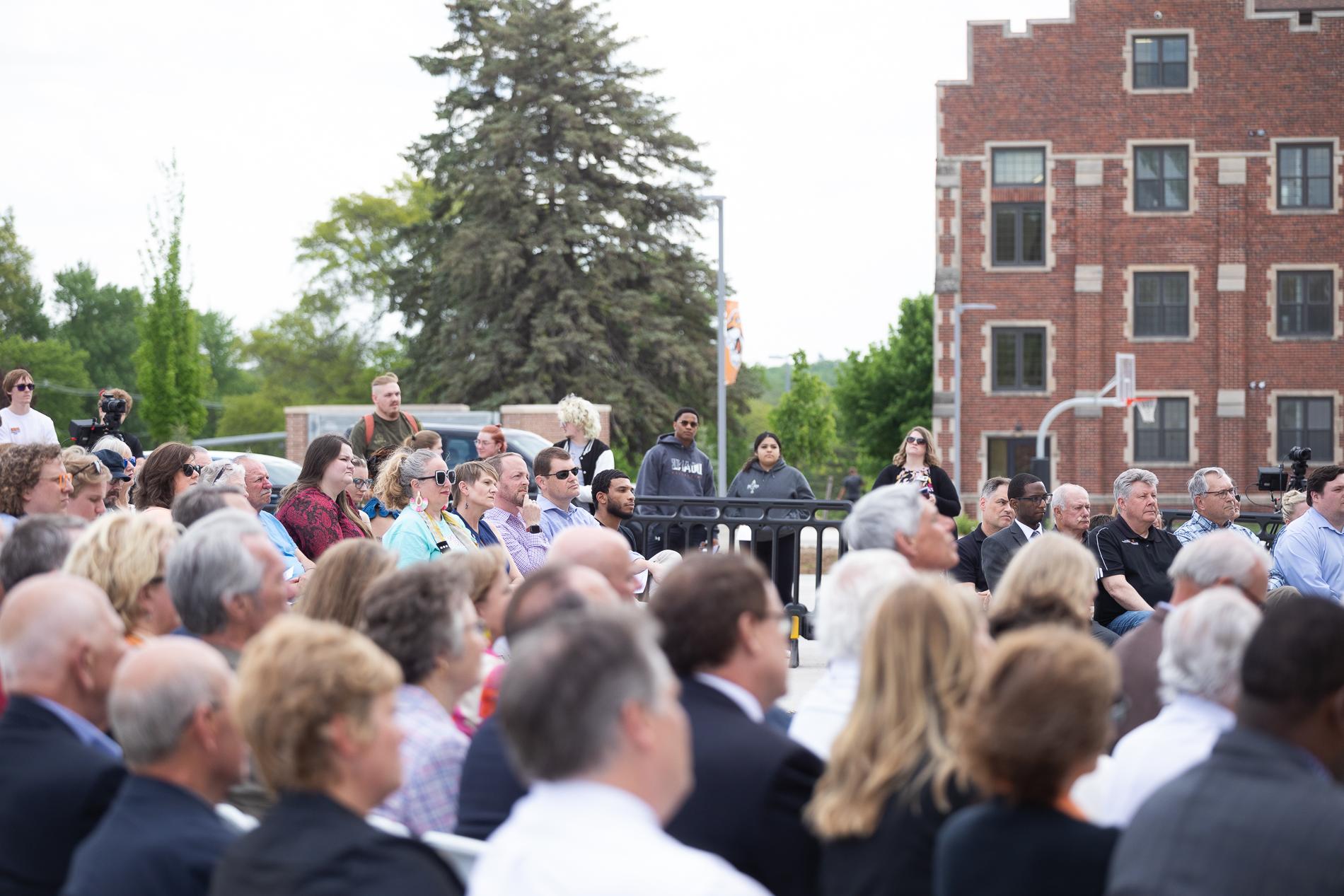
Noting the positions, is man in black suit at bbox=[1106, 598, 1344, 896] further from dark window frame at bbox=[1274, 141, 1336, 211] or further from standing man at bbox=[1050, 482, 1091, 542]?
dark window frame at bbox=[1274, 141, 1336, 211]

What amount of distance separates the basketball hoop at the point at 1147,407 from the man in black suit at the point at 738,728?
122 ft

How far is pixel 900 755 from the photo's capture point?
302 cm

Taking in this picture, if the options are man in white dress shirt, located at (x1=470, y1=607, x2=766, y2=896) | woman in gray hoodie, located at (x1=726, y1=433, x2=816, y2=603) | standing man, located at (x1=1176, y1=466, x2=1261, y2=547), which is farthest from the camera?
woman in gray hoodie, located at (x1=726, y1=433, x2=816, y2=603)

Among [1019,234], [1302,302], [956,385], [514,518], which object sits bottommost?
[514,518]

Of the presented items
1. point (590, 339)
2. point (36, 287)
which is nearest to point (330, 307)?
point (36, 287)

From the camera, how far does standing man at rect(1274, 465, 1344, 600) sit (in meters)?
9.30

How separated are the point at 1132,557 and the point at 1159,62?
35346 mm

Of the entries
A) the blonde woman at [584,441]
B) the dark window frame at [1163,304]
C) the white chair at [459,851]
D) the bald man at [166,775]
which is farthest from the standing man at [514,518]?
the dark window frame at [1163,304]

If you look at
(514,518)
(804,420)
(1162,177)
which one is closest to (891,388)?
(804,420)

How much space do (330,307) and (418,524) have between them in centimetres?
5744

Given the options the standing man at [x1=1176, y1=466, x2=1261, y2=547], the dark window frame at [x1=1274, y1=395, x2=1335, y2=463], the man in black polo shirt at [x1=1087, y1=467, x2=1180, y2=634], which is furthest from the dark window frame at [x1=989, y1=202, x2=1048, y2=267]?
the man in black polo shirt at [x1=1087, y1=467, x2=1180, y2=634]

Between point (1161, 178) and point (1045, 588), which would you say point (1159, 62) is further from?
point (1045, 588)

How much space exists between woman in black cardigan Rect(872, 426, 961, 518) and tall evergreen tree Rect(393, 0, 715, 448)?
26344 millimetres

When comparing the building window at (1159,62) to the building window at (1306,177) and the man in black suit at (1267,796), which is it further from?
the man in black suit at (1267,796)
